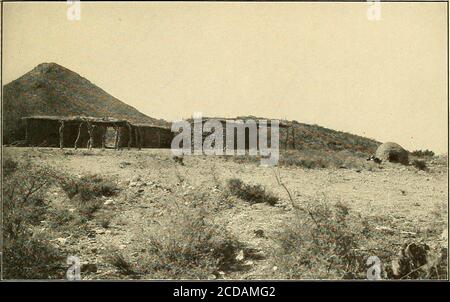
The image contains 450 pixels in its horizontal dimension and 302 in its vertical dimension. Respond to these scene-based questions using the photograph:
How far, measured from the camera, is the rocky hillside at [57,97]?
835 inches

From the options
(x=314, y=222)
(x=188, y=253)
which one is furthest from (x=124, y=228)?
(x=314, y=222)

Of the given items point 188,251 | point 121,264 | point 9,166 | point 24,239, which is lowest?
point 121,264

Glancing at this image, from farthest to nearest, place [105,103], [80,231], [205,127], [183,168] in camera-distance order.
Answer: [105,103]
[205,127]
[183,168]
[80,231]

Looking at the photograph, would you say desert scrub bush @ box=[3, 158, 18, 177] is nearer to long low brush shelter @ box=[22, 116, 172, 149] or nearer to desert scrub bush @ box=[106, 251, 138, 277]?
desert scrub bush @ box=[106, 251, 138, 277]

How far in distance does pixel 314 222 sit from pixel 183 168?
17.7ft

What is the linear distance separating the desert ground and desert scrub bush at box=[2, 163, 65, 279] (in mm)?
111

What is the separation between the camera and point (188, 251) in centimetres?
743

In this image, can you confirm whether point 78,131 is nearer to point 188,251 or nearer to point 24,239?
point 24,239

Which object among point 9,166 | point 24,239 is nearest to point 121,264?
point 24,239

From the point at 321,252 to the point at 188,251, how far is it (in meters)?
1.94

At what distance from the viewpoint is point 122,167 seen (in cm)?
1237

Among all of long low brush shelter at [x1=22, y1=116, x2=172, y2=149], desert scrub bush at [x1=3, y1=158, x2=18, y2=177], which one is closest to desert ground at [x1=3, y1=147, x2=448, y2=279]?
desert scrub bush at [x1=3, y1=158, x2=18, y2=177]
